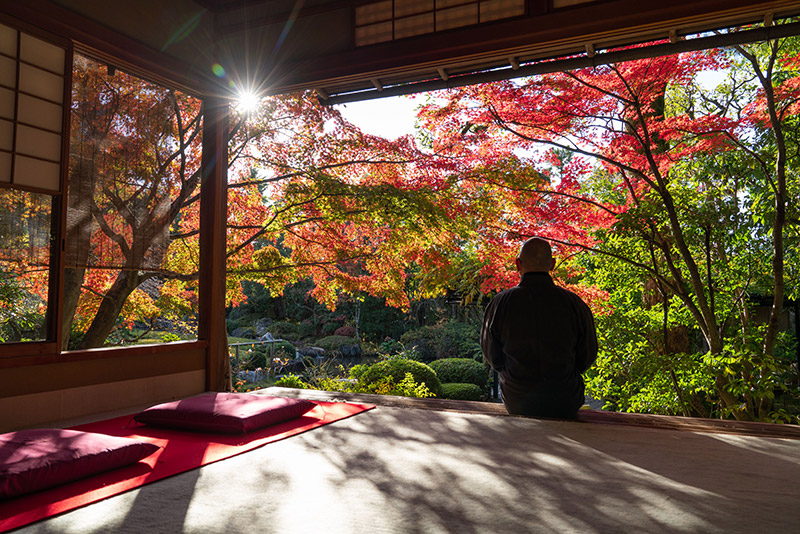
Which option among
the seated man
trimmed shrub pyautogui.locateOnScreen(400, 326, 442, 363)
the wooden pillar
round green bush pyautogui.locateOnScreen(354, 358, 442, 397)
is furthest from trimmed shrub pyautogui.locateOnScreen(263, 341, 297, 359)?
the seated man

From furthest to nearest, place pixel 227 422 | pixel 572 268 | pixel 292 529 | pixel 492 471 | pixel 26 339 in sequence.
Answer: pixel 572 268 → pixel 26 339 → pixel 227 422 → pixel 492 471 → pixel 292 529

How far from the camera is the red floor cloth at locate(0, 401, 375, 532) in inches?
67.6

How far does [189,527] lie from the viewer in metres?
1.59

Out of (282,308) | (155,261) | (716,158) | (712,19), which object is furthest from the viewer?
(282,308)

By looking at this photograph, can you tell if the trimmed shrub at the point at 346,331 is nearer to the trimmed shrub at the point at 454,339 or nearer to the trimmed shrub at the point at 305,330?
the trimmed shrub at the point at 305,330

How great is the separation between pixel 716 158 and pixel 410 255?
318cm

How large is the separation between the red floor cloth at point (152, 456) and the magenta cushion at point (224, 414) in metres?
0.04

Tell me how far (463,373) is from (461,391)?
0.77 m

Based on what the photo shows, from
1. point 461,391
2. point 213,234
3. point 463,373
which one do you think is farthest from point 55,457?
point 463,373

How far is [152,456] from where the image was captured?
2338mm

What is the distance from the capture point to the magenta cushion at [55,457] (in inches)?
70.7

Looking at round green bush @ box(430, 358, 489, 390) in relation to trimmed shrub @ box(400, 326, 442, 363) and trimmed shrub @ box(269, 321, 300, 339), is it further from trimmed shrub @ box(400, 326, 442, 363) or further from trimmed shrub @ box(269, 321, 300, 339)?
trimmed shrub @ box(269, 321, 300, 339)

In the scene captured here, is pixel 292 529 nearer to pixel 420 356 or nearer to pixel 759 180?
pixel 759 180

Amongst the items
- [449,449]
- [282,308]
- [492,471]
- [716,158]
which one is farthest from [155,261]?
[282,308]
